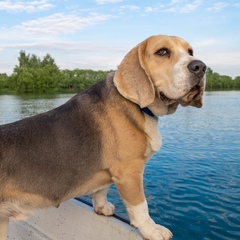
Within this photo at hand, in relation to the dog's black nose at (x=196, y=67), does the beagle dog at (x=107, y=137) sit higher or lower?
lower

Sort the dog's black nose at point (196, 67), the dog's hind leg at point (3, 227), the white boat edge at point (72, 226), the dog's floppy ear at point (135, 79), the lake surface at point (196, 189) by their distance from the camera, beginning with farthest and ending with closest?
the lake surface at point (196, 189) < the white boat edge at point (72, 226) < the dog's hind leg at point (3, 227) < the dog's floppy ear at point (135, 79) < the dog's black nose at point (196, 67)

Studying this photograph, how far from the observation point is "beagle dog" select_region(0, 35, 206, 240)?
3.21 m

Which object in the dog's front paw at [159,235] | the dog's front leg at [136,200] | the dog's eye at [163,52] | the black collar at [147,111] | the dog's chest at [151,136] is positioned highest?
the dog's eye at [163,52]

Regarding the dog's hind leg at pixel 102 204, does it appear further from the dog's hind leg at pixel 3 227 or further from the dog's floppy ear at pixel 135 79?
the dog's floppy ear at pixel 135 79

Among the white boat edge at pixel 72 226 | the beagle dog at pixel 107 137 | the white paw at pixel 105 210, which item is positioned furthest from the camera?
the white paw at pixel 105 210

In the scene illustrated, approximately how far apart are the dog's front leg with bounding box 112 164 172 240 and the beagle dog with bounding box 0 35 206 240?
11 mm

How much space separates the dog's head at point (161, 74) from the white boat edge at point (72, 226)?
5.24ft

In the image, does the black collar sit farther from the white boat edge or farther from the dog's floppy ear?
the white boat edge

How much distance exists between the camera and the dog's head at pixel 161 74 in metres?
3.15

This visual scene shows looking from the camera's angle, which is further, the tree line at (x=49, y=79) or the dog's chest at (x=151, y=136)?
the tree line at (x=49, y=79)

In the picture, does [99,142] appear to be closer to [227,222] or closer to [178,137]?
[227,222]

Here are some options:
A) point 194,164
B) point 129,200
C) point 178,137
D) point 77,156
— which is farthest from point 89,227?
point 178,137

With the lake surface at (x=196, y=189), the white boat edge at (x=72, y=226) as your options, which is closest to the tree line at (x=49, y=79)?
the lake surface at (x=196, y=189)

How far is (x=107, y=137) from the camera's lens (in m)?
3.47
